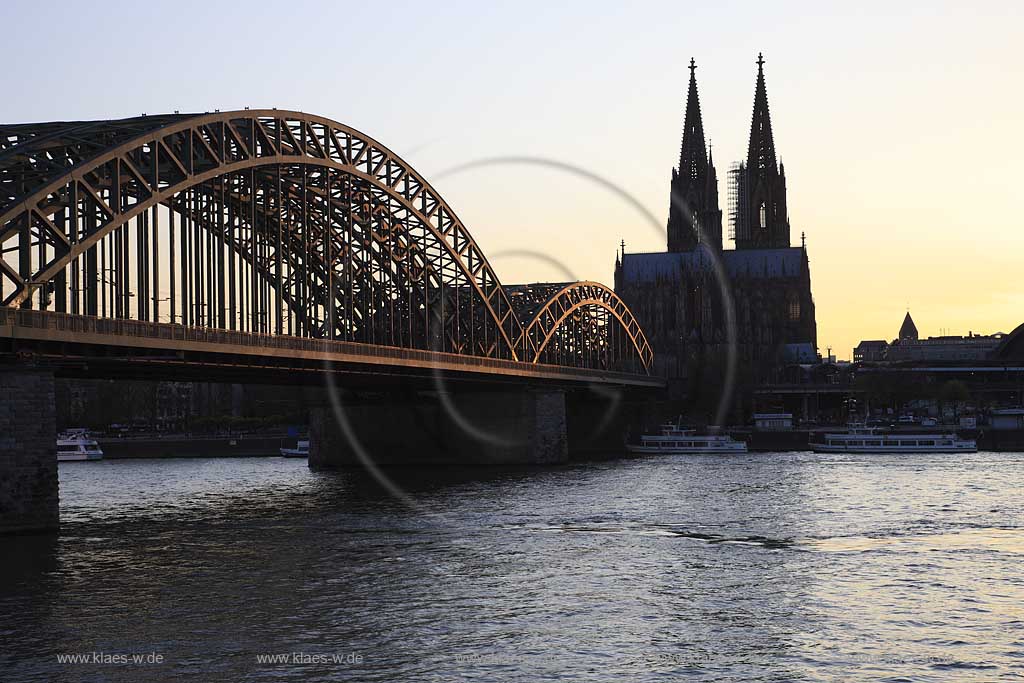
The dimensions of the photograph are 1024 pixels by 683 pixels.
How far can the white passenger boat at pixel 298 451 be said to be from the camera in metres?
141

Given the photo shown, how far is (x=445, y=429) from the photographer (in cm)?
11119

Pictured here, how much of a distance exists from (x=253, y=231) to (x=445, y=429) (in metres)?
34.1

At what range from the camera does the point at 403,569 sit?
158 feet

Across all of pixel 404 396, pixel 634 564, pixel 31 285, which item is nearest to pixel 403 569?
pixel 634 564

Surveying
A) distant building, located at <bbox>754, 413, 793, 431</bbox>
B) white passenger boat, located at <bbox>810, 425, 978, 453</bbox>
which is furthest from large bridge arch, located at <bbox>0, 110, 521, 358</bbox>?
distant building, located at <bbox>754, 413, 793, 431</bbox>

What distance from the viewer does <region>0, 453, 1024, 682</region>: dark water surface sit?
1312 inches

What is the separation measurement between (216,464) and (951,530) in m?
86.6

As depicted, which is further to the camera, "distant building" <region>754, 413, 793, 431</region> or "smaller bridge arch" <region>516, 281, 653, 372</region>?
"distant building" <region>754, 413, 793, 431</region>

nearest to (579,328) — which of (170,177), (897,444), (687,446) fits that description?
(687,446)

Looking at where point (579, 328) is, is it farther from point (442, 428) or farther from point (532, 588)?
point (532, 588)

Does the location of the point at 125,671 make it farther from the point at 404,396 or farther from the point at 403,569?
the point at 404,396

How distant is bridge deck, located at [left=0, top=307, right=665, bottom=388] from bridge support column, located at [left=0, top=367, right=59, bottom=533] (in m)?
1.49

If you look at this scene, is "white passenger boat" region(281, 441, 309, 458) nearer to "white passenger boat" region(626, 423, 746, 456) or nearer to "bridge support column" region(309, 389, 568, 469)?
"bridge support column" region(309, 389, 568, 469)

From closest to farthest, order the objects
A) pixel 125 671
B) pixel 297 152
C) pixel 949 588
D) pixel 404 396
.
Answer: pixel 125 671 → pixel 949 588 → pixel 297 152 → pixel 404 396
